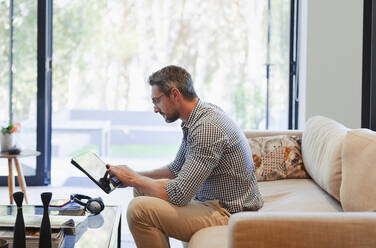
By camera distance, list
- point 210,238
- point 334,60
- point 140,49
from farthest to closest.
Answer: point 140,49 → point 334,60 → point 210,238

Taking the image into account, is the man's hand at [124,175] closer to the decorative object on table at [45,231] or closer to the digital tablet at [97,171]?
the digital tablet at [97,171]

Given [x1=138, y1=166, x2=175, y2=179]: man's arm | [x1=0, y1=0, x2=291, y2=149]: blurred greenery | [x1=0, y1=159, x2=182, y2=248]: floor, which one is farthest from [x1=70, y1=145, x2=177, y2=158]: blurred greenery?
[x1=138, y1=166, x2=175, y2=179]: man's arm

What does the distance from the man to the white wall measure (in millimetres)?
2137

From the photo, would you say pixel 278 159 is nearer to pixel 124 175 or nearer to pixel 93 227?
pixel 124 175

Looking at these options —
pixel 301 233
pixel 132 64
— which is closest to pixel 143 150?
pixel 132 64

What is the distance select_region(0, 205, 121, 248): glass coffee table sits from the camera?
178cm

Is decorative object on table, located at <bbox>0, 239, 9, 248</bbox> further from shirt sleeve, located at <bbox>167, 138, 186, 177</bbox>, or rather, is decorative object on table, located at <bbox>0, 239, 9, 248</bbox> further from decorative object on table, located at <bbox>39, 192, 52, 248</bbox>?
shirt sleeve, located at <bbox>167, 138, 186, 177</bbox>

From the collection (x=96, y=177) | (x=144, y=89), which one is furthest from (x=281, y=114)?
(x=144, y=89)

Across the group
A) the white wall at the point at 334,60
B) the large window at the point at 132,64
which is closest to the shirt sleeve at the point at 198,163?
the white wall at the point at 334,60

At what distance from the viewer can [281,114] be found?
4.79 meters

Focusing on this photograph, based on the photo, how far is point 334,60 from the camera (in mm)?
4062

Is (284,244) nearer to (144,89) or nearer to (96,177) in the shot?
(96,177)

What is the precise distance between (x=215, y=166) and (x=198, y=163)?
104 millimetres

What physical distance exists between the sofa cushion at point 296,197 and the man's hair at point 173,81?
2.21 ft
